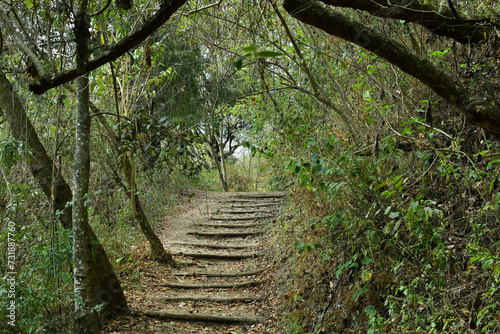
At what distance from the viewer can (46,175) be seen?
14.1ft

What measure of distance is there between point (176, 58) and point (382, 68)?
778cm

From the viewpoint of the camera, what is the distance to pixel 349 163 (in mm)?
3518

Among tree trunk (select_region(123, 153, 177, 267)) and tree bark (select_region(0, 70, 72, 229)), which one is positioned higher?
tree bark (select_region(0, 70, 72, 229))

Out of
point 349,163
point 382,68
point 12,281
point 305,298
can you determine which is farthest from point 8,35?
point 305,298

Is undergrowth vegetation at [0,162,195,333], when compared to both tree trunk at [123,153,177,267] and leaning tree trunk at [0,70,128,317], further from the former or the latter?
tree trunk at [123,153,177,267]

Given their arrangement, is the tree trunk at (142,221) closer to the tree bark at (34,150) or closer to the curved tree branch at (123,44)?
the tree bark at (34,150)

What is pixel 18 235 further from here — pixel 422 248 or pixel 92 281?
pixel 422 248

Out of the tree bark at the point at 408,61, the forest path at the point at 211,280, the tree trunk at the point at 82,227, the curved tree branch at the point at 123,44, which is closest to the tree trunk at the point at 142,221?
the forest path at the point at 211,280

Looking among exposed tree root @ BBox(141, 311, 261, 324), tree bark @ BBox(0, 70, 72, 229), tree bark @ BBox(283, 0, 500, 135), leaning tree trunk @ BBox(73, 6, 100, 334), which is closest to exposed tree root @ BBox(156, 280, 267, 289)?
exposed tree root @ BBox(141, 311, 261, 324)

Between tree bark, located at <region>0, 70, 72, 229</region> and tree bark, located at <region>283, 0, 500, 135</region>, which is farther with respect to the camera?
tree bark, located at <region>0, 70, 72, 229</region>

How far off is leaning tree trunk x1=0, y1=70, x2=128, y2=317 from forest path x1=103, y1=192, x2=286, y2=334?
0.45m

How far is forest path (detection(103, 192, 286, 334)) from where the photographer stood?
500 cm

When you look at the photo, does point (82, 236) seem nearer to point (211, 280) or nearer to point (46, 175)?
point (46, 175)

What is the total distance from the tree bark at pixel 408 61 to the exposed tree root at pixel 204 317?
12.5 feet
